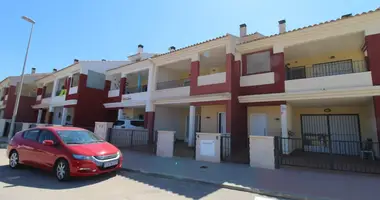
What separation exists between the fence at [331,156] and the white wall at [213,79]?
16.2ft

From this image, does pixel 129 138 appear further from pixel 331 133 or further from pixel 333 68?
pixel 333 68

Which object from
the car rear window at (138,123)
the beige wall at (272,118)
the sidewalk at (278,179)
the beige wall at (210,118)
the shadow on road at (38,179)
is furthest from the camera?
the car rear window at (138,123)

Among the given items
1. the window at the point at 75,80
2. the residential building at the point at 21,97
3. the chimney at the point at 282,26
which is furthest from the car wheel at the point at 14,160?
the residential building at the point at 21,97

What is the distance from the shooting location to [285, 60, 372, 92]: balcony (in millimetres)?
9891

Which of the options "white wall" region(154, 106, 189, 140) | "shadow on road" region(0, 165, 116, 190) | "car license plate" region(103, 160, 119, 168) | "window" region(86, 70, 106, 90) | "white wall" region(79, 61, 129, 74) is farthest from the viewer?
"window" region(86, 70, 106, 90)

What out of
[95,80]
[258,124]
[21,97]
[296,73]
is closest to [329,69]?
[296,73]

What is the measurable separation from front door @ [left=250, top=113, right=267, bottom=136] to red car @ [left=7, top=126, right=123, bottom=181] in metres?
9.10

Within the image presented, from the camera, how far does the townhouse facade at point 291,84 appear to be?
32.8ft

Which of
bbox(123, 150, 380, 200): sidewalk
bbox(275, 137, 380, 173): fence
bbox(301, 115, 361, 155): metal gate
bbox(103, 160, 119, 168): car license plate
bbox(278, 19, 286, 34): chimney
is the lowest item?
bbox(123, 150, 380, 200): sidewalk

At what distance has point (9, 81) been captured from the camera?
93.5 ft

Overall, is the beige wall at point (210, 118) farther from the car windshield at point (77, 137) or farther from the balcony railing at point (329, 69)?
the car windshield at point (77, 137)

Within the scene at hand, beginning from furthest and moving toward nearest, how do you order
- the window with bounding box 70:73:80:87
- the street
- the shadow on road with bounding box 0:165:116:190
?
the window with bounding box 70:73:80:87 < the shadow on road with bounding box 0:165:116:190 < the street

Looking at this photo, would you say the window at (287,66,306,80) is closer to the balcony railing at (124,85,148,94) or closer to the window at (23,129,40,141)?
the balcony railing at (124,85,148,94)

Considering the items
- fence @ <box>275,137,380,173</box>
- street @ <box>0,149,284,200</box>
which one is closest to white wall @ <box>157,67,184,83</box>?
fence @ <box>275,137,380,173</box>
